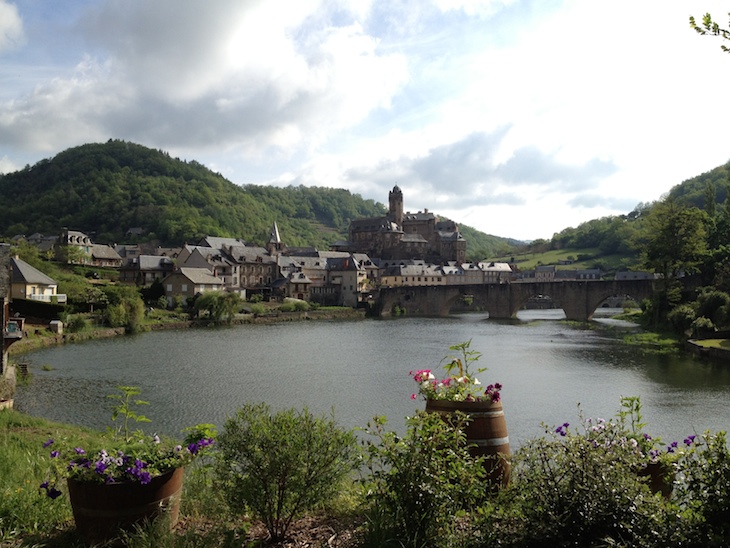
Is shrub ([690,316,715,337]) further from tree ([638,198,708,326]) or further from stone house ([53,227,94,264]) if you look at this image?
stone house ([53,227,94,264])

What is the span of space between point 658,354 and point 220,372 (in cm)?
2337

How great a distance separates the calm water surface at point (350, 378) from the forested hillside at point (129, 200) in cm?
8037

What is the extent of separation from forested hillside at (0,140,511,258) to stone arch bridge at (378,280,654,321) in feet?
162

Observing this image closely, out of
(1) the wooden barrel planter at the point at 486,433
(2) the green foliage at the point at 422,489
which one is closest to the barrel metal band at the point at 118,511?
(2) the green foliage at the point at 422,489

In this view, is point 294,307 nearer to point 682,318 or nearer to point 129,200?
point 682,318

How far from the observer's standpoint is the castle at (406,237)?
11594 cm

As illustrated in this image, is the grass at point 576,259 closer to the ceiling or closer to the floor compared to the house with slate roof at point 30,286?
closer to the ceiling

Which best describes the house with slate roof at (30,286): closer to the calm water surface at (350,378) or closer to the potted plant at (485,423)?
the calm water surface at (350,378)

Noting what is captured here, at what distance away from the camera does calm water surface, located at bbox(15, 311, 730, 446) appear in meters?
18.2

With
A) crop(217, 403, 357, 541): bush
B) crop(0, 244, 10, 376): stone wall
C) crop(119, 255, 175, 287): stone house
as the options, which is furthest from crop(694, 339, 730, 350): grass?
crop(119, 255, 175, 287): stone house

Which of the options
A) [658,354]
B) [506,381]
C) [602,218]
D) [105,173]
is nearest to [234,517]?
[506,381]

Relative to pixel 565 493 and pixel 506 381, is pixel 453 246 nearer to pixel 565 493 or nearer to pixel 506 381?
pixel 506 381

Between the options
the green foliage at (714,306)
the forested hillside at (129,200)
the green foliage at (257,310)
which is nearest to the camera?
the green foliage at (714,306)

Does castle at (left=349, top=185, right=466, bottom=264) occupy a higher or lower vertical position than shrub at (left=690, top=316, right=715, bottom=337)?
higher
